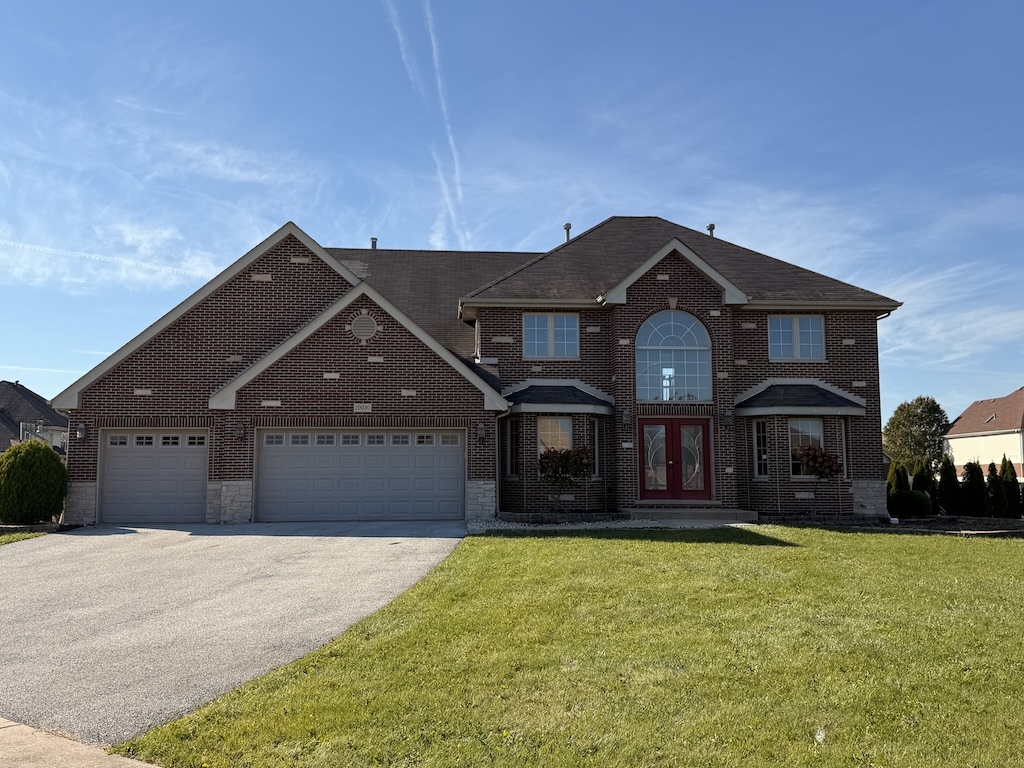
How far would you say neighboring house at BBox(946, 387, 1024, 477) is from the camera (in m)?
47.9

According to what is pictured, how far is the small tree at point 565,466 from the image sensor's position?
712 inches

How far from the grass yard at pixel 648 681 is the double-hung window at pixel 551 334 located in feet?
34.1

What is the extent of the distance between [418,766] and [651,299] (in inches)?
638

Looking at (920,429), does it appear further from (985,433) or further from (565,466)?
(565,466)

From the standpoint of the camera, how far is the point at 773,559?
11.6m

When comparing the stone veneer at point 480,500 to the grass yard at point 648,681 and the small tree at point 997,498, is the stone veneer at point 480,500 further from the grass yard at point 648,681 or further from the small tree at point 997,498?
the small tree at point 997,498

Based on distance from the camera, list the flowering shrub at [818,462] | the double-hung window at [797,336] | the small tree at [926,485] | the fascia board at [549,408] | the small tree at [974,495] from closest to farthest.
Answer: the flowering shrub at [818,462], the fascia board at [549,408], the double-hung window at [797,336], the small tree at [974,495], the small tree at [926,485]

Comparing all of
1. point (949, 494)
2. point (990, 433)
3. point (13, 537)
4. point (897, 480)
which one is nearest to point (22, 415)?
point (13, 537)

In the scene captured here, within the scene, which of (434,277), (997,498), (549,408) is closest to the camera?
(549,408)

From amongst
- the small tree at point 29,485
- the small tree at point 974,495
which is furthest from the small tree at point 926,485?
the small tree at point 29,485

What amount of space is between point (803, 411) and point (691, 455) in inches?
115

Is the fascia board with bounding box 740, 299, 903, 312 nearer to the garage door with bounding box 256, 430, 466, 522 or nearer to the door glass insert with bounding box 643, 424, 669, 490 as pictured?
the door glass insert with bounding box 643, 424, 669, 490

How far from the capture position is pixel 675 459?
64.2 feet

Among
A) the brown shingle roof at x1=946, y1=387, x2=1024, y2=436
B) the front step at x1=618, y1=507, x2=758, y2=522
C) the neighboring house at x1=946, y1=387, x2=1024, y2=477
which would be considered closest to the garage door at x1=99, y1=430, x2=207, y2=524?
the front step at x1=618, y1=507, x2=758, y2=522
